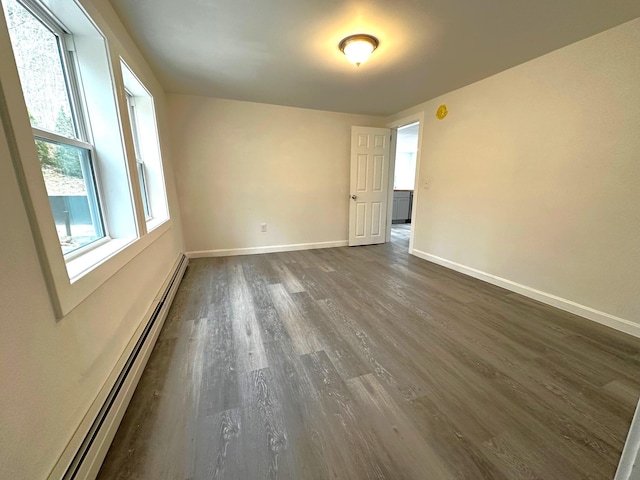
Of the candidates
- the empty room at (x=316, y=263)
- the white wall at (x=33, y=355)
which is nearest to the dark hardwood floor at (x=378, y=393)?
the empty room at (x=316, y=263)

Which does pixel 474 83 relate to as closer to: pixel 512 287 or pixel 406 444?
pixel 512 287

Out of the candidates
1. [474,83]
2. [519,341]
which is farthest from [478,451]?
[474,83]

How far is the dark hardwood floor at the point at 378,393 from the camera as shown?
1017mm

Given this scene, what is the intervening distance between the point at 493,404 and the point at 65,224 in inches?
95.4

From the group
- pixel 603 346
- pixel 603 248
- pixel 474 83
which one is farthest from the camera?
pixel 474 83

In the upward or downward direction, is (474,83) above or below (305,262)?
above

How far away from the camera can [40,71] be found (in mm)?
1188

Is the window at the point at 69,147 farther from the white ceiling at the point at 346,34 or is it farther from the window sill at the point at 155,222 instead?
the white ceiling at the point at 346,34

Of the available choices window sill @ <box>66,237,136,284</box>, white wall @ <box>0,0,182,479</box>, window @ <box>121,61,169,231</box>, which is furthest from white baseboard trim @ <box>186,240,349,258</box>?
white wall @ <box>0,0,182,479</box>

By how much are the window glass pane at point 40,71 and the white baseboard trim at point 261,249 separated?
8.37ft

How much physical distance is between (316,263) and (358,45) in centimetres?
253

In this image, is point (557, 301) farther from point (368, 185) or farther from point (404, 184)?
point (404, 184)

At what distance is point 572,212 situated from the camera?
7.09 ft

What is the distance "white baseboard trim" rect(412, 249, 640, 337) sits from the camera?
1905 mm
